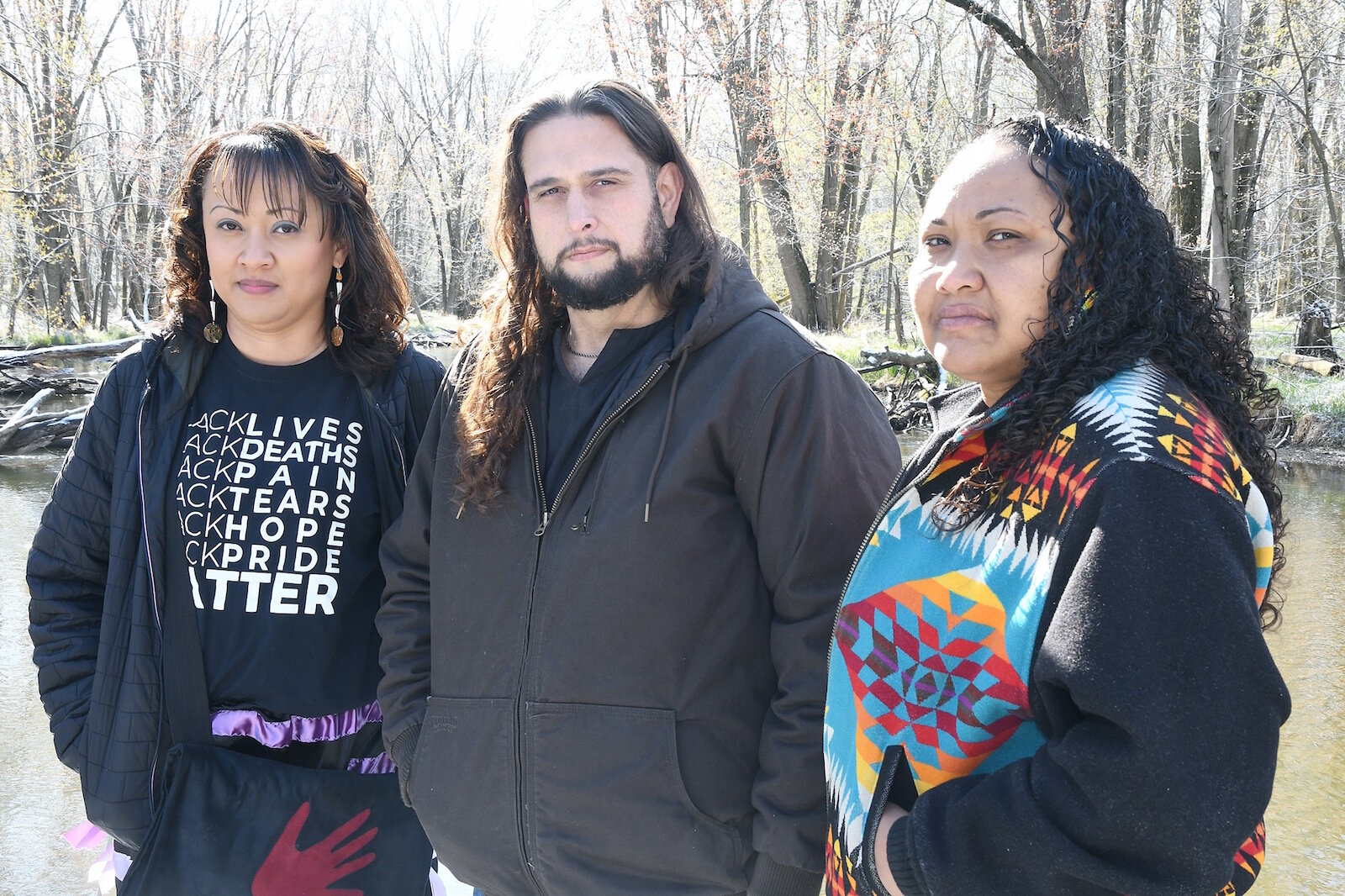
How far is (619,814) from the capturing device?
1932 mm

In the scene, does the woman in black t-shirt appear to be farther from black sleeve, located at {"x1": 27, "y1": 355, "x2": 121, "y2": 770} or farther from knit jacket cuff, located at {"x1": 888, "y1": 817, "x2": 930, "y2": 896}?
knit jacket cuff, located at {"x1": 888, "y1": 817, "x2": 930, "y2": 896}

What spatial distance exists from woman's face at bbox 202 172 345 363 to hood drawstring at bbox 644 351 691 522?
1.17 metres

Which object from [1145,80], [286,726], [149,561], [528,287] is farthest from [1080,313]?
[1145,80]

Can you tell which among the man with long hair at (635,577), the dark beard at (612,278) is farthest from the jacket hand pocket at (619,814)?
the dark beard at (612,278)

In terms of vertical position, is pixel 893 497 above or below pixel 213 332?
below

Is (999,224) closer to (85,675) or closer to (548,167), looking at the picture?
(548,167)

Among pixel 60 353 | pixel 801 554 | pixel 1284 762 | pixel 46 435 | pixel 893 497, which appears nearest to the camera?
pixel 893 497

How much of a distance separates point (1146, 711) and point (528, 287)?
5.89ft

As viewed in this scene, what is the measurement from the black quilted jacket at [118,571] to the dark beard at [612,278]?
0.69 meters

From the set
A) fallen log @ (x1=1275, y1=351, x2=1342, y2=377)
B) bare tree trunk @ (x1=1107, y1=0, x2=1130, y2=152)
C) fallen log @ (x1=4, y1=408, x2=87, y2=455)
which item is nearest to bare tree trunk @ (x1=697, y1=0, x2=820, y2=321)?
bare tree trunk @ (x1=1107, y1=0, x2=1130, y2=152)

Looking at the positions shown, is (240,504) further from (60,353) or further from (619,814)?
(60,353)

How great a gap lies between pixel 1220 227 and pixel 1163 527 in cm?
1323

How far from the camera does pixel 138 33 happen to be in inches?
936

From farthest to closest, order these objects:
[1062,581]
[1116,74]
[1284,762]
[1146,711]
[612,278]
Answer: [1116,74]
[1284,762]
[612,278]
[1062,581]
[1146,711]
